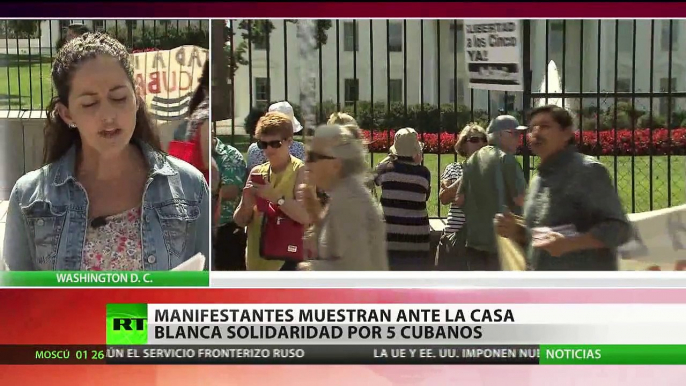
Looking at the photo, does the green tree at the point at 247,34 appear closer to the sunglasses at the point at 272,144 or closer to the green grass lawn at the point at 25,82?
the sunglasses at the point at 272,144

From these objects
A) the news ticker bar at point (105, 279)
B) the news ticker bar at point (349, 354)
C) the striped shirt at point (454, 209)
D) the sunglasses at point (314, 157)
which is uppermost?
the sunglasses at point (314, 157)

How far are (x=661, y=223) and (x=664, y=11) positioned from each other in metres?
0.79

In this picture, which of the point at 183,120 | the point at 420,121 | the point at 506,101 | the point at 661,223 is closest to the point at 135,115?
the point at 183,120

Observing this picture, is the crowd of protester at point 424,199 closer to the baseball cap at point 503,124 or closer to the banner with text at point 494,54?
the baseball cap at point 503,124

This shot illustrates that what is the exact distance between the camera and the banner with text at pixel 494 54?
2644 mm

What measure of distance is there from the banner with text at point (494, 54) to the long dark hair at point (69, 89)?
1.22m

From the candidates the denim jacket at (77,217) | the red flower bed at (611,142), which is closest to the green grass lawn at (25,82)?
→ the denim jacket at (77,217)

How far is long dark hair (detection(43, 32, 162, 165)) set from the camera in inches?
106

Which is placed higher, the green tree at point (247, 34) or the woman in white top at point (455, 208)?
the green tree at point (247, 34)

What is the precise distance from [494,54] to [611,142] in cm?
54

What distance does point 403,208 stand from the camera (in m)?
Result: 2.67

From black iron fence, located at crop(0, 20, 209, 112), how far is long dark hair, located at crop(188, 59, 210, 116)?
0.30 feet

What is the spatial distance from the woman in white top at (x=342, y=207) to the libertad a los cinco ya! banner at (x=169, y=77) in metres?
0.51

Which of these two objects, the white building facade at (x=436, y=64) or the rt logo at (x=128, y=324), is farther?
the rt logo at (x=128, y=324)
